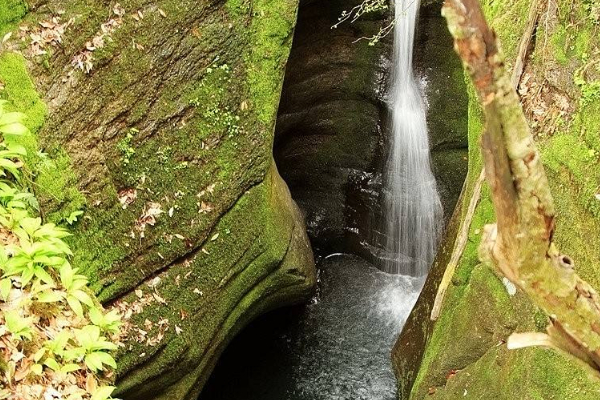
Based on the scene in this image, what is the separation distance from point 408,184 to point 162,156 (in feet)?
17.4

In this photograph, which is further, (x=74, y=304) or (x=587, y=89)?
(x=587, y=89)

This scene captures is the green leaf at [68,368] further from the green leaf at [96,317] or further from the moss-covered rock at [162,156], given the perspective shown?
the moss-covered rock at [162,156]

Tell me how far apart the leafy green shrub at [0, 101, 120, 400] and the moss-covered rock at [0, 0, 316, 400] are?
119 centimetres

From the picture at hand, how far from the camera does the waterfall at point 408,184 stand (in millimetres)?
9320

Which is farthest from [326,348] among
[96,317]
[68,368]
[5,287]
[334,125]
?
[5,287]

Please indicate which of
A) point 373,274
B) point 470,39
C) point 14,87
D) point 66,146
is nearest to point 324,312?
point 373,274

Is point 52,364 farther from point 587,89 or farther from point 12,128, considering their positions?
point 587,89

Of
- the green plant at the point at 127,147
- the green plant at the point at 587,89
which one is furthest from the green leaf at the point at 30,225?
the green plant at the point at 587,89

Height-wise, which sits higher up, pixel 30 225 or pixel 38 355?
pixel 30 225

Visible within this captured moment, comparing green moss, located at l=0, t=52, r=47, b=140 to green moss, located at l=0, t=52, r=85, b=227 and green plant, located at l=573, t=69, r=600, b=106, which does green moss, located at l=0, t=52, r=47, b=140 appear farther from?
green plant, located at l=573, t=69, r=600, b=106

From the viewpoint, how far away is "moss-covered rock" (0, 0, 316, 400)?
5.01 m

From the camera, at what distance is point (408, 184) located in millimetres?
9766

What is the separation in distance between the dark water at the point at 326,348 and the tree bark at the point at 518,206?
5962 millimetres

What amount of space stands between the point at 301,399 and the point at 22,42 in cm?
564
